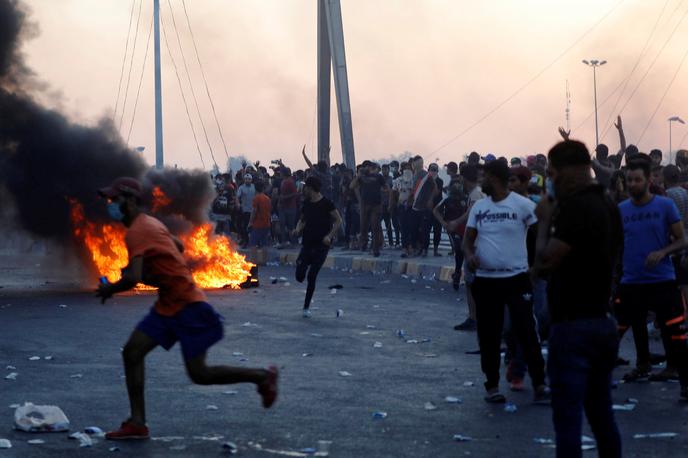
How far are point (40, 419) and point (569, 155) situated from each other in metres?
3.96

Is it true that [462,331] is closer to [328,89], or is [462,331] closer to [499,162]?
[499,162]

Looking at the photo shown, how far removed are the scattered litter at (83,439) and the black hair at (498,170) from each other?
3407mm

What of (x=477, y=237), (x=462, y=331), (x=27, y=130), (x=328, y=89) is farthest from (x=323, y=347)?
(x=328, y=89)

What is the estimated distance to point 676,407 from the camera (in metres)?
8.89

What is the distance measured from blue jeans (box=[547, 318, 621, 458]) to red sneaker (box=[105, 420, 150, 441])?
9.67 ft

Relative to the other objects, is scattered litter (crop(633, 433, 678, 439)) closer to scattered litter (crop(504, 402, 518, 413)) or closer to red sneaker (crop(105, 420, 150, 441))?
scattered litter (crop(504, 402, 518, 413))

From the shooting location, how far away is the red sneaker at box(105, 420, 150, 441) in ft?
25.6

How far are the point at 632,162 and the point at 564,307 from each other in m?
3.79

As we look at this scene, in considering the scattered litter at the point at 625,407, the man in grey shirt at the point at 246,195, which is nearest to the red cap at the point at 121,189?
the scattered litter at the point at 625,407

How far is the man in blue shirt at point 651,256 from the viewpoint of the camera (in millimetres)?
9312

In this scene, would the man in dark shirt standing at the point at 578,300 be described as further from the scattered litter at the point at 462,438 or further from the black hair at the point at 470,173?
the black hair at the point at 470,173

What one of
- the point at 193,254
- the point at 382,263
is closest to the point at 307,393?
the point at 193,254

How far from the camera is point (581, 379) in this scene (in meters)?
5.78

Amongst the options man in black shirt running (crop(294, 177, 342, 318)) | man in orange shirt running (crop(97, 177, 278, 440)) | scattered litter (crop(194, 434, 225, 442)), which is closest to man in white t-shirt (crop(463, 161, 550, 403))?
man in orange shirt running (crop(97, 177, 278, 440))
